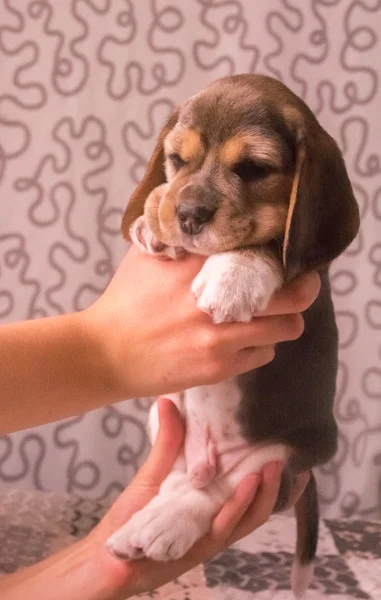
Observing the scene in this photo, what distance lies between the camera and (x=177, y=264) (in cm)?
117

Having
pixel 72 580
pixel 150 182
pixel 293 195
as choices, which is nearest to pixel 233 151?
pixel 293 195

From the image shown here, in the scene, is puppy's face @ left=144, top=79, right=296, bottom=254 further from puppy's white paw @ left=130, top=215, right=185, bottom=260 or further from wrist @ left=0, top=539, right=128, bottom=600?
wrist @ left=0, top=539, right=128, bottom=600

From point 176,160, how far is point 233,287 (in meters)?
0.37

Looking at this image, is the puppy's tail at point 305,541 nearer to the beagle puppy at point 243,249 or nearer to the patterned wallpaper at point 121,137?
the beagle puppy at point 243,249

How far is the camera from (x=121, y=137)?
2.12 meters

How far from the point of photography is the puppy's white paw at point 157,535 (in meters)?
1.17

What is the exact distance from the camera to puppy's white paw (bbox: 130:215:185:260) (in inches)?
46.4

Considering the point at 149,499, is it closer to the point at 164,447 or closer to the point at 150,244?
the point at 164,447

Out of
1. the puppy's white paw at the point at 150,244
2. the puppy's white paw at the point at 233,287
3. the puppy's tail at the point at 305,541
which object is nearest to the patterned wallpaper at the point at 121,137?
the puppy's tail at the point at 305,541

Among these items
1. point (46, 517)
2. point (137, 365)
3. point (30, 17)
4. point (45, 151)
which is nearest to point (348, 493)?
point (46, 517)

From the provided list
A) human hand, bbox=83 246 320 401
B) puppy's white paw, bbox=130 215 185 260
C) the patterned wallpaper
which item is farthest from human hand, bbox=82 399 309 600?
the patterned wallpaper

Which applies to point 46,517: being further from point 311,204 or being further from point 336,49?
point 336,49

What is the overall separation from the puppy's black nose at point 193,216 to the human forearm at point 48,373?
0.85 feet

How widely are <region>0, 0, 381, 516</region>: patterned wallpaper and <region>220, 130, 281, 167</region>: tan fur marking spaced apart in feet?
3.27
